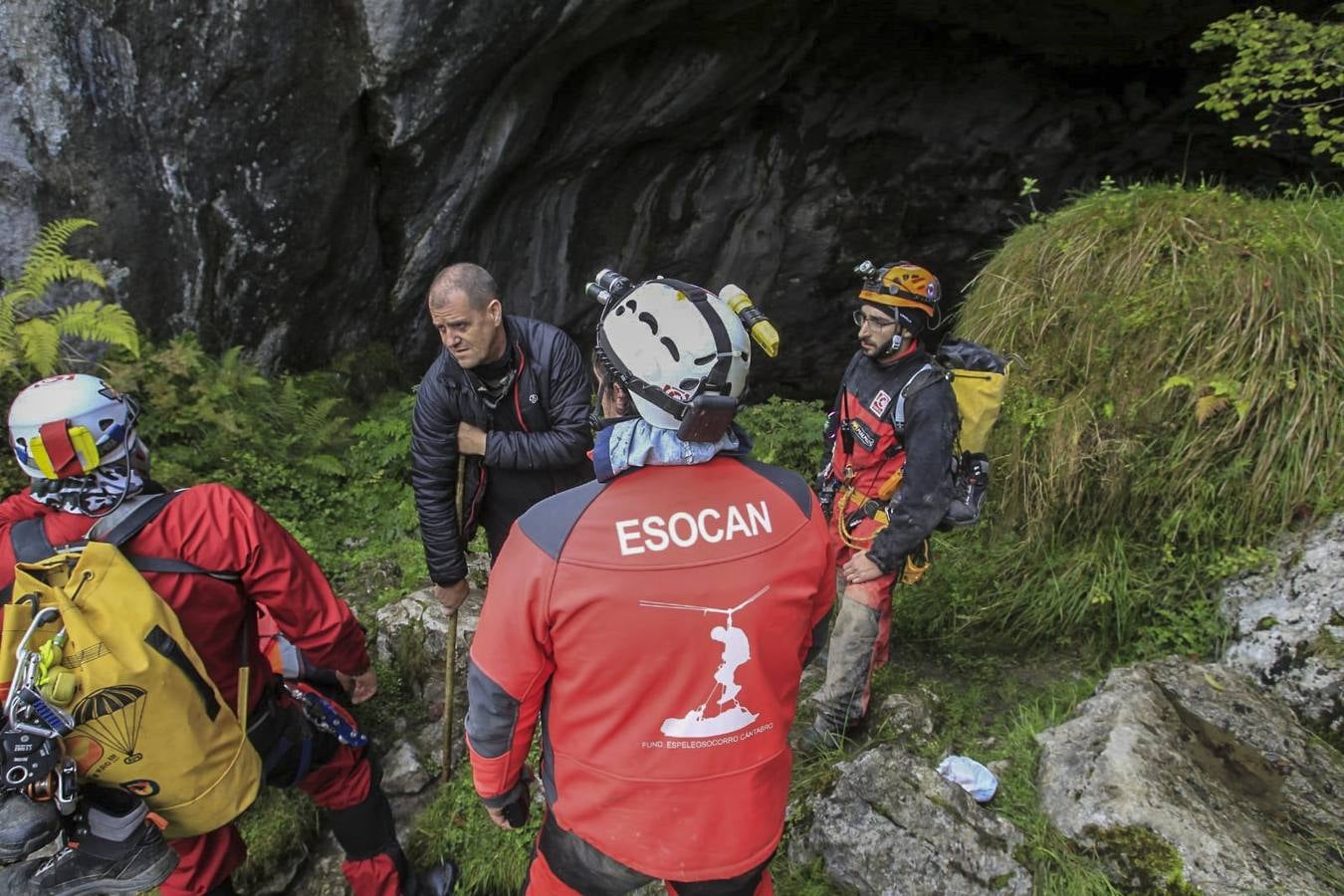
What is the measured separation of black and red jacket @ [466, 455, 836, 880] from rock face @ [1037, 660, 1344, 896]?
5.63 feet

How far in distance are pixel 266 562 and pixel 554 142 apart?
717 cm

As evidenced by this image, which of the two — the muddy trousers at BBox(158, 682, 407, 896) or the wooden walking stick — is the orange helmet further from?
the muddy trousers at BBox(158, 682, 407, 896)

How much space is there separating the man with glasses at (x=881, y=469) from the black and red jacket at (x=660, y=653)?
5.19 ft

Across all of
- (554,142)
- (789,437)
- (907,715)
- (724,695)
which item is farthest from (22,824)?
(554,142)

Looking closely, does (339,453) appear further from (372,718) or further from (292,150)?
(372,718)

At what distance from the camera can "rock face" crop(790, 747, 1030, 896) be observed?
302 cm

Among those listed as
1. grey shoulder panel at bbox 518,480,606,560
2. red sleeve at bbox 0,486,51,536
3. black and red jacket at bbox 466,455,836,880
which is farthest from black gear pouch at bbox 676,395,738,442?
red sleeve at bbox 0,486,51,536

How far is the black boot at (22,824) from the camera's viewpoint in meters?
2.17

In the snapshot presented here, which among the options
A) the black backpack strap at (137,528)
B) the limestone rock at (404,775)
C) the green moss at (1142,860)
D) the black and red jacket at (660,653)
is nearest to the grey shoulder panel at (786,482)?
the black and red jacket at (660,653)

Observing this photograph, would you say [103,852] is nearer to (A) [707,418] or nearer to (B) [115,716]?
(B) [115,716]

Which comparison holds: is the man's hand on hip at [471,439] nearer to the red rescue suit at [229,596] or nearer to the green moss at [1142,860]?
the red rescue suit at [229,596]

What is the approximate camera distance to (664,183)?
10.8m

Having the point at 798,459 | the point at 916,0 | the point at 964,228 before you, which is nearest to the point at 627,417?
the point at 798,459

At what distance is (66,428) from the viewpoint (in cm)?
241
